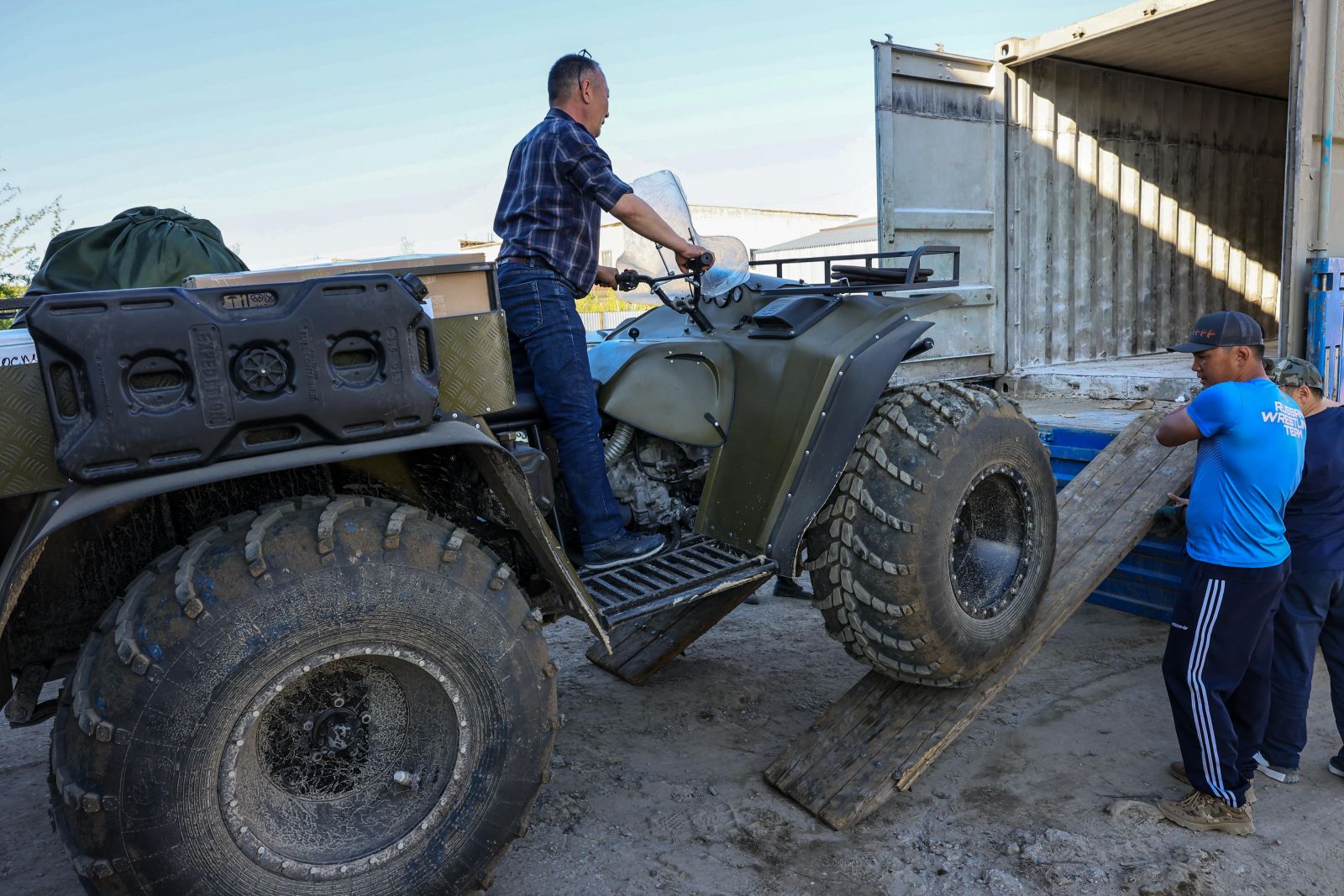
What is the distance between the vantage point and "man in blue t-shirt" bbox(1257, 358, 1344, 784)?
3.58 meters

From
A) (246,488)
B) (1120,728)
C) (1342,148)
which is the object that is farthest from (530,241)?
(1342,148)

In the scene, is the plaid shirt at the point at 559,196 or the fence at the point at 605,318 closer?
the plaid shirt at the point at 559,196

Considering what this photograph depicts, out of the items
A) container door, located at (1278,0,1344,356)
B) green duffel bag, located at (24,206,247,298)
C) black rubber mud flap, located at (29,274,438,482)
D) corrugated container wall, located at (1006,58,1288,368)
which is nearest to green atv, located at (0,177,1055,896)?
black rubber mud flap, located at (29,274,438,482)

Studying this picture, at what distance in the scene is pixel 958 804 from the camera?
11.0 feet

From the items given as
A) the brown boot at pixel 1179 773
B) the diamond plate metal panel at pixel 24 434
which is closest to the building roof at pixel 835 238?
the brown boot at pixel 1179 773

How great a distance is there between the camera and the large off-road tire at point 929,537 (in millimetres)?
3225

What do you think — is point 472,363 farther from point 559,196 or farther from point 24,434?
point 24,434

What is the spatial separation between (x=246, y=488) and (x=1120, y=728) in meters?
3.51

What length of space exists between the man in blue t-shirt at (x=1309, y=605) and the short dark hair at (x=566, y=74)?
3163 mm

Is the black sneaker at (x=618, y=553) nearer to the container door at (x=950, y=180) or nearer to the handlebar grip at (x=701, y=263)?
the handlebar grip at (x=701, y=263)

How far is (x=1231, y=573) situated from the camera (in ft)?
10.7

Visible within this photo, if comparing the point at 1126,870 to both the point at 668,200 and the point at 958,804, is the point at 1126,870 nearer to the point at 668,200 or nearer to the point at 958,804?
the point at 958,804

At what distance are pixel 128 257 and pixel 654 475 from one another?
2.02m

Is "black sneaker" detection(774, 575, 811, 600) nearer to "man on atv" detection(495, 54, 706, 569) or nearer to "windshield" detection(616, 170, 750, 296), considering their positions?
"windshield" detection(616, 170, 750, 296)
